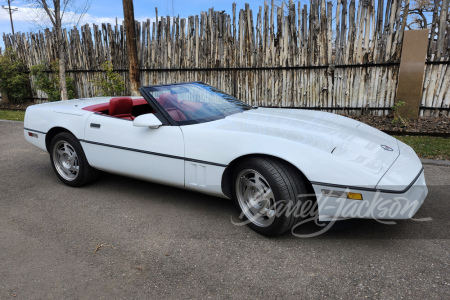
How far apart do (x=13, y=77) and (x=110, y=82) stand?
421 centimetres

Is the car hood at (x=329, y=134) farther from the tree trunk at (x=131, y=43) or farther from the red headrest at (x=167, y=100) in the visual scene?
the tree trunk at (x=131, y=43)

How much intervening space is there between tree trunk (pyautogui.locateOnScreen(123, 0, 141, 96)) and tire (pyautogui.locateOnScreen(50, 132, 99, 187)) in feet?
17.0

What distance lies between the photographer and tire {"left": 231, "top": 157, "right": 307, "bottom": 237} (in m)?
2.78

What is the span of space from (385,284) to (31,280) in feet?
8.36

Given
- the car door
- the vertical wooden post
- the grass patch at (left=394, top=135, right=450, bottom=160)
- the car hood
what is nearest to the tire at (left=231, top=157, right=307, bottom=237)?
the car hood

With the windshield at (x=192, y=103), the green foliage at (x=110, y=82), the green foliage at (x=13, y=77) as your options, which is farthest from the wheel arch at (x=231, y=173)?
the green foliage at (x=13, y=77)

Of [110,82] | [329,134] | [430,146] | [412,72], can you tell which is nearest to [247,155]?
[329,134]

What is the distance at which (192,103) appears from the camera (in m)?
3.79

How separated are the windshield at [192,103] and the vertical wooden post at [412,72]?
4.69 metres

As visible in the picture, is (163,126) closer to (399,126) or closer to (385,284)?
(385,284)

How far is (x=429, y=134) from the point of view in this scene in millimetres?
6500

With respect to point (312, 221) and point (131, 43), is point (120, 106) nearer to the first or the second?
point (312, 221)

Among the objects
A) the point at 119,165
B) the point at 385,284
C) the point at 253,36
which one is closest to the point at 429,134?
the point at 253,36

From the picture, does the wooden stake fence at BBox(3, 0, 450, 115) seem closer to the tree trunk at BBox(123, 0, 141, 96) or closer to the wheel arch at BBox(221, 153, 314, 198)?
the tree trunk at BBox(123, 0, 141, 96)
